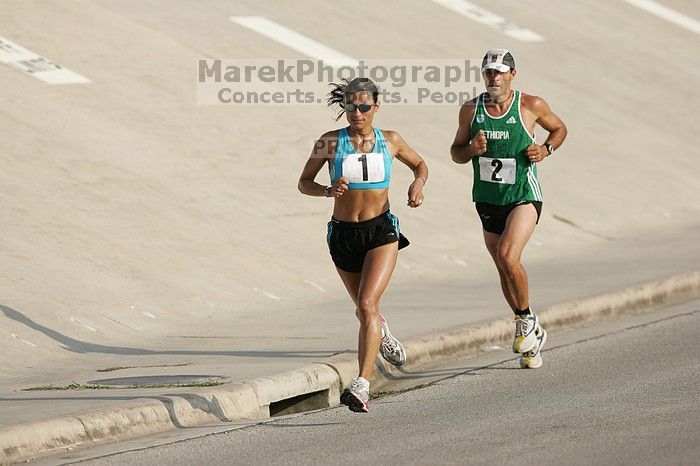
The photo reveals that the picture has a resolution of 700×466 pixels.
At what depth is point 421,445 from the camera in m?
8.27

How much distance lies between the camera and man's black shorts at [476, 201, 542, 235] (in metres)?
11.0

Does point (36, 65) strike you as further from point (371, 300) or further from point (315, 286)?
point (371, 300)

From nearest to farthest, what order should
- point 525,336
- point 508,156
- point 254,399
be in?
point 254,399 → point 525,336 → point 508,156

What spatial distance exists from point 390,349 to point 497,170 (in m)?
1.60

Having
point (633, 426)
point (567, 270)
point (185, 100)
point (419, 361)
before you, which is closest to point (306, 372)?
point (419, 361)

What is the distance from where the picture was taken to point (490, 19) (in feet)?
88.0

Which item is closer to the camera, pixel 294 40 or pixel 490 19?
pixel 294 40

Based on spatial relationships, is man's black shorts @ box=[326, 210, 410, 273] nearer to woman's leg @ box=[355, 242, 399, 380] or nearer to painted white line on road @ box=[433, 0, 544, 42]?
woman's leg @ box=[355, 242, 399, 380]

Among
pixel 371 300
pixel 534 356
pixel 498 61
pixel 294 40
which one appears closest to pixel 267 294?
pixel 534 356

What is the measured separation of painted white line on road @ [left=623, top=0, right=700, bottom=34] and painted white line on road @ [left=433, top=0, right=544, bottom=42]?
5106mm

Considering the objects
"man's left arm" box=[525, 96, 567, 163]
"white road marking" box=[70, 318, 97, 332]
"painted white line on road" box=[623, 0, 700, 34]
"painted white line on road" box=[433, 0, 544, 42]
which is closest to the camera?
"man's left arm" box=[525, 96, 567, 163]

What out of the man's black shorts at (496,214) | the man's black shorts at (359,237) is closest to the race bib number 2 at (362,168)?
the man's black shorts at (359,237)

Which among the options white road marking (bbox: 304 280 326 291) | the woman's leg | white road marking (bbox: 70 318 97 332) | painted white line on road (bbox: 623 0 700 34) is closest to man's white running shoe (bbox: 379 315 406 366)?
the woman's leg

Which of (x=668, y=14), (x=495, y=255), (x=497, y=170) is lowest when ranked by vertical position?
(x=668, y=14)
